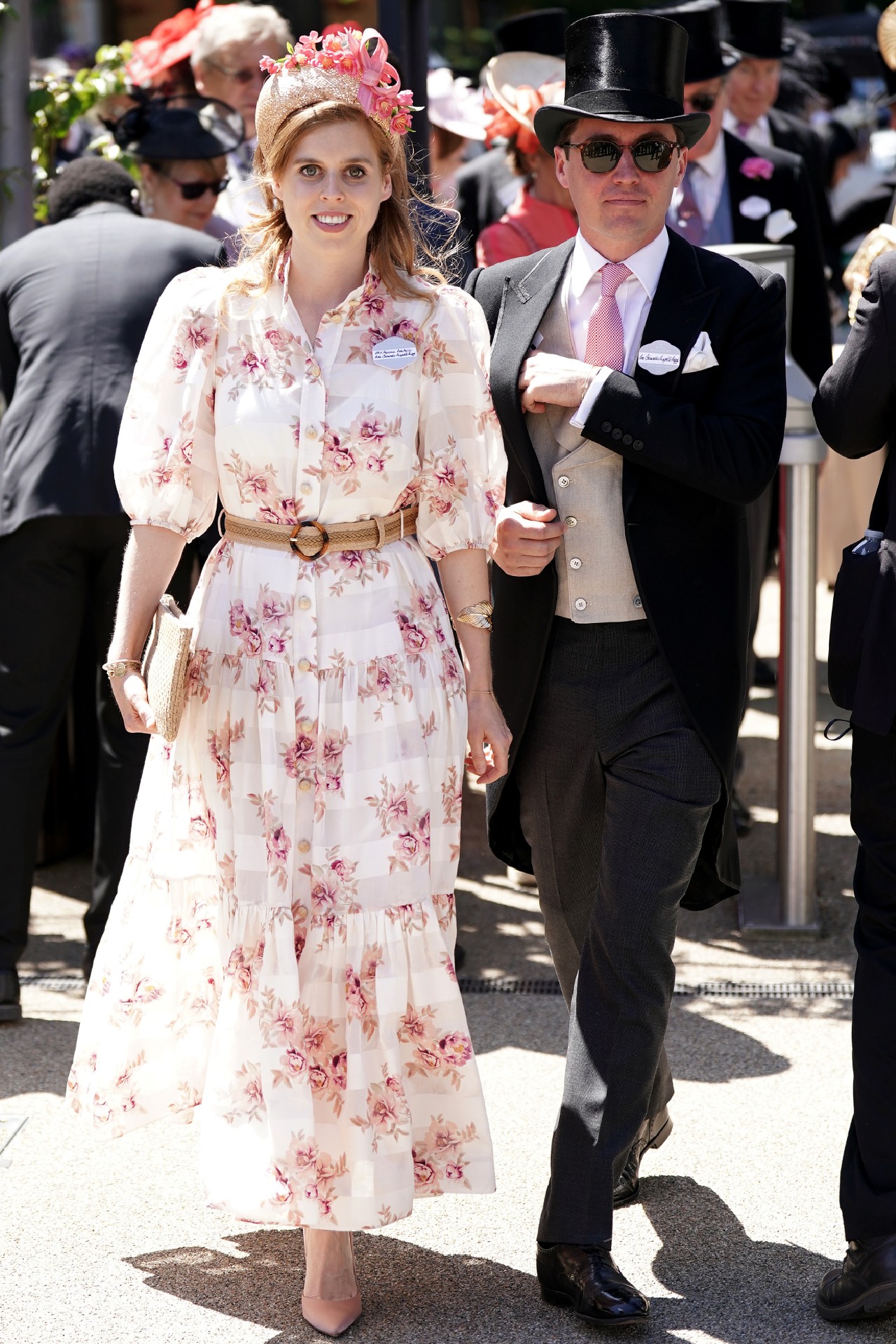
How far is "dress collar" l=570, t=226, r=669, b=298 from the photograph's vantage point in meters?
3.29

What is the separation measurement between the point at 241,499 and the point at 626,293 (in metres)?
0.80

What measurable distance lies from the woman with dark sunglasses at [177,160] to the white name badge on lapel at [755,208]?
171cm

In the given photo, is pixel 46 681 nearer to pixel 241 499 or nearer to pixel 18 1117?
pixel 18 1117

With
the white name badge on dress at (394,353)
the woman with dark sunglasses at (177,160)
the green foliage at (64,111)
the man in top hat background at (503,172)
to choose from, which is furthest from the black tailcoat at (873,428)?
the man in top hat background at (503,172)

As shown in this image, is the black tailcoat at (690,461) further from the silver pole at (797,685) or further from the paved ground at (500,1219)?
the silver pole at (797,685)

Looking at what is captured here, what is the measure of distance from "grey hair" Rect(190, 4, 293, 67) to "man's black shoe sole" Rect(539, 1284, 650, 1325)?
4967 mm

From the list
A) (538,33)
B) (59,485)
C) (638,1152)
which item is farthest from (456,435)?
(538,33)

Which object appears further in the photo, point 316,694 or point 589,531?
point 589,531

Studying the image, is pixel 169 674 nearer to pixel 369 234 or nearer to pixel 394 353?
pixel 394 353

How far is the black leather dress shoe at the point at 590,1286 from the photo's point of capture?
10.2 ft

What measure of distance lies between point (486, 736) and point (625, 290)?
85 cm

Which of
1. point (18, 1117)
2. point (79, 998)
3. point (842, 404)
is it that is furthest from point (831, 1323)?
point (79, 998)

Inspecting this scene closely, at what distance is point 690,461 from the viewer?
3.15 meters

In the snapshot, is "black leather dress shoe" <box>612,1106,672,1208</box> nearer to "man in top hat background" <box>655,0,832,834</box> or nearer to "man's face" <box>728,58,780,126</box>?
"man in top hat background" <box>655,0,832,834</box>
